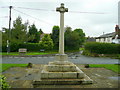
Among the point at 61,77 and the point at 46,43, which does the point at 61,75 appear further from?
the point at 46,43

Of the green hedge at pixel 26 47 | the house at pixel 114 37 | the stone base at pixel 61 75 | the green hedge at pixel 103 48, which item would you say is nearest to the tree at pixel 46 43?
the green hedge at pixel 26 47

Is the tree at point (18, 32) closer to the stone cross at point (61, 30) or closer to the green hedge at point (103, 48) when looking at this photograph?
the green hedge at point (103, 48)

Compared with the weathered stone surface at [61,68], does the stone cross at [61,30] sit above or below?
above

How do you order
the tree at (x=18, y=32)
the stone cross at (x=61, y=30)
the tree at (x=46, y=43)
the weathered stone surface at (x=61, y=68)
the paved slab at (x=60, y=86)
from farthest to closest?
the tree at (x=46, y=43), the tree at (x=18, y=32), the stone cross at (x=61, y=30), the weathered stone surface at (x=61, y=68), the paved slab at (x=60, y=86)

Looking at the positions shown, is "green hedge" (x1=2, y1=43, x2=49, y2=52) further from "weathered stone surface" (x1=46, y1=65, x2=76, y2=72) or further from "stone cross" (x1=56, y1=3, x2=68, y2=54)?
"weathered stone surface" (x1=46, y1=65, x2=76, y2=72)

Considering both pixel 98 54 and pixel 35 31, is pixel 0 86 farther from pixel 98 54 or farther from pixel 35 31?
pixel 35 31

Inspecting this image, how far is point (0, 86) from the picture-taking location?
344 cm

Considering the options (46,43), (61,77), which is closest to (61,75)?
(61,77)

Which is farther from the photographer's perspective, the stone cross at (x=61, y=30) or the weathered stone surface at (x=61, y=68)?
the stone cross at (x=61, y=30)

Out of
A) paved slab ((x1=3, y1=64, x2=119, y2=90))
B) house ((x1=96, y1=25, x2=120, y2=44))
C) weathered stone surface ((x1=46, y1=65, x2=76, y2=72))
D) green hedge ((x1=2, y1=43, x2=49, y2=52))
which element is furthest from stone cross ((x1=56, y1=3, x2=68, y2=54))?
house ((x1=96, y1=25, x2=120, y2=44))

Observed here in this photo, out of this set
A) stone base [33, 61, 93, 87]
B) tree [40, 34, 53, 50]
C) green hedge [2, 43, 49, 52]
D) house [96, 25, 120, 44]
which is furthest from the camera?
house [96, 25, 120, 44]

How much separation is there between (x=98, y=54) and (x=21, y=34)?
20033 millimetres

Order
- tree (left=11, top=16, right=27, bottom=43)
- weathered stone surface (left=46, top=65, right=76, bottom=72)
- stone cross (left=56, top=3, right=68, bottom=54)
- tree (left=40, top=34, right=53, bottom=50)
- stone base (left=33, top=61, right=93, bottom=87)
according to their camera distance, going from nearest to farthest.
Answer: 1. stone base (left=33, top=61, right=93, bottom=87)
2. weathered stone surface (left=46, top=65, right=76, bottom=72)
3. stone cross (left=56, top=3, right=68, bottom=54)
4. tree (left=11, top=16, right=27, bottom=43)
5. tree (left=40, top=34, right=53, bottom=50)

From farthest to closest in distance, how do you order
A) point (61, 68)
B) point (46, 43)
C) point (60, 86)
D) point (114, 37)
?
point (114, 37) → point (46, 43) → point (61, 68) → point (60, 86)
